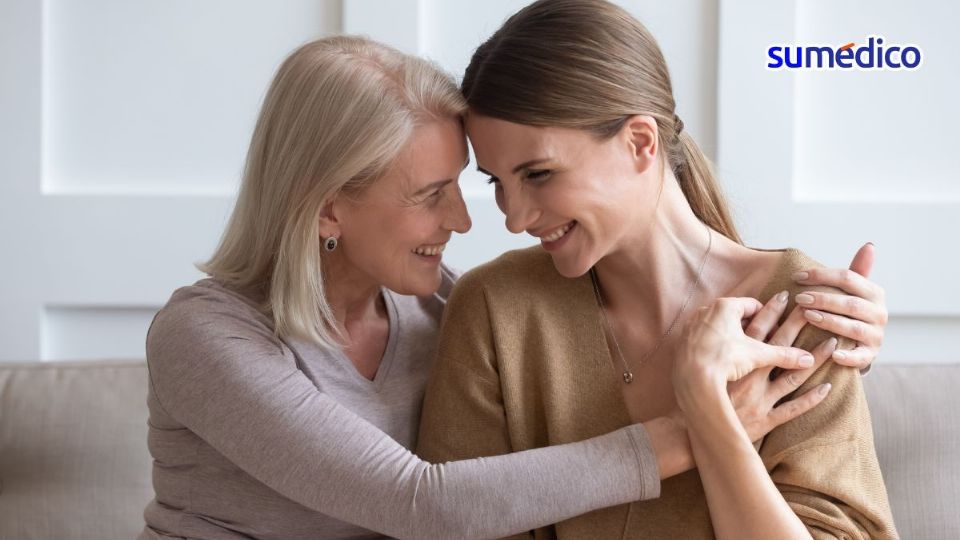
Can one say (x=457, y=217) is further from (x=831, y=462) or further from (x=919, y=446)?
(x=919, y=446)

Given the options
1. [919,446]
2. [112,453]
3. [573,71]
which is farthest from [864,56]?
[112,453]

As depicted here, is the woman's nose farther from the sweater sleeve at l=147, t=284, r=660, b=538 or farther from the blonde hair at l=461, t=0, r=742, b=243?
the sweater sleeve at l=147, t=284, r=660, b=538

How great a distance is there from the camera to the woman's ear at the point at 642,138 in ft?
4.86

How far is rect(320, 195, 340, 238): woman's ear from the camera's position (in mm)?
1568

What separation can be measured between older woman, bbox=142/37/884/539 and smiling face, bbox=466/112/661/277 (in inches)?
3.9

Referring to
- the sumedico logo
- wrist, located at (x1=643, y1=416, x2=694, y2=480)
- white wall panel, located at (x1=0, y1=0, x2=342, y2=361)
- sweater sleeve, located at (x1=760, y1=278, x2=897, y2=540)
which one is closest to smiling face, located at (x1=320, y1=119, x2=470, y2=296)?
wrist, located at (x1=643, y1=416, x2=694, y2=480)

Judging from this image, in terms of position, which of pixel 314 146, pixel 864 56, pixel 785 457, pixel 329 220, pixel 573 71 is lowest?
pixel 785 457

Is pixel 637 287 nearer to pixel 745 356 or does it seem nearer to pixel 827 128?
pixel 745 356

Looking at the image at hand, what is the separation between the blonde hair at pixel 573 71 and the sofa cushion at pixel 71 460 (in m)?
0.95

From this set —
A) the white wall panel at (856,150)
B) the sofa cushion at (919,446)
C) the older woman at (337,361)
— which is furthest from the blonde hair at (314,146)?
the sofa cushion at (919,446)

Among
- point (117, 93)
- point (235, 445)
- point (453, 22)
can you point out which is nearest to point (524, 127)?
point (235, 445)

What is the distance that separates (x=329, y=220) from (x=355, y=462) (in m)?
0.38

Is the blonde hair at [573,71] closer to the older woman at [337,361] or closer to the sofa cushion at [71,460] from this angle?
the older woman at [337,361]

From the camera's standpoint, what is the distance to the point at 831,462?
55.3 inches
